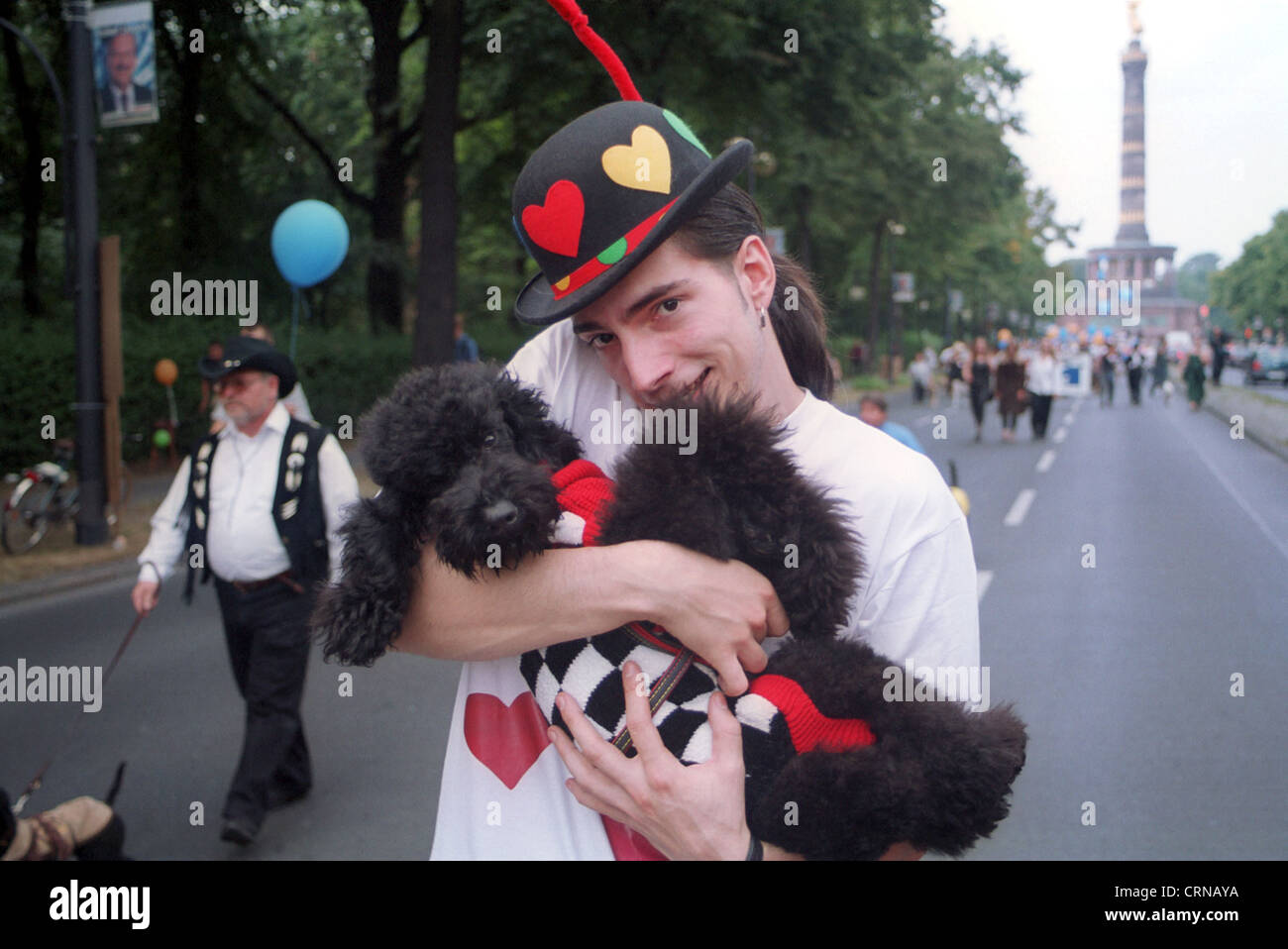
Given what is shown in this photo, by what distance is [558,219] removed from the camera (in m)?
1.64

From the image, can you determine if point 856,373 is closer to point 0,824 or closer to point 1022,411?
point 1022,411

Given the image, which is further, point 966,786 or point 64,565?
point 64,565

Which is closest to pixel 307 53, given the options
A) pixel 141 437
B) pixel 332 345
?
pixel 332 345

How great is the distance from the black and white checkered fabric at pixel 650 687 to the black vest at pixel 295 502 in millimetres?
3306

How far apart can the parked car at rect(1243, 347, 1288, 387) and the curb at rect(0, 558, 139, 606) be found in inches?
2131

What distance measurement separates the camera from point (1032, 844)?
4297 millimetres

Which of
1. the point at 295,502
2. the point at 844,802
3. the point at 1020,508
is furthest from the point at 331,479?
the point at 1020,508

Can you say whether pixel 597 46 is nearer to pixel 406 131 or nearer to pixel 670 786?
pixel 670 786

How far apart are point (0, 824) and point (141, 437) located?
15.6 meters

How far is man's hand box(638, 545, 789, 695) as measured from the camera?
1.49 meters

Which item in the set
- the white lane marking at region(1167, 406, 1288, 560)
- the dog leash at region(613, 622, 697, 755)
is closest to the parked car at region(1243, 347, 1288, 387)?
the white lane marking at region(1167, 406, 1288, 560)

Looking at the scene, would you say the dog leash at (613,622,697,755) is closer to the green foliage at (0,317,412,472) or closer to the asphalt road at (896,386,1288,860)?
the asphalt road at (896,386,1288,860)

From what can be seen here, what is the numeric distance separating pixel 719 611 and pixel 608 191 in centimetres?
59

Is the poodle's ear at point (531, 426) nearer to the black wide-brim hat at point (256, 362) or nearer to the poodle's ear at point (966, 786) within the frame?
the poodle's ear at point (966, 786)
